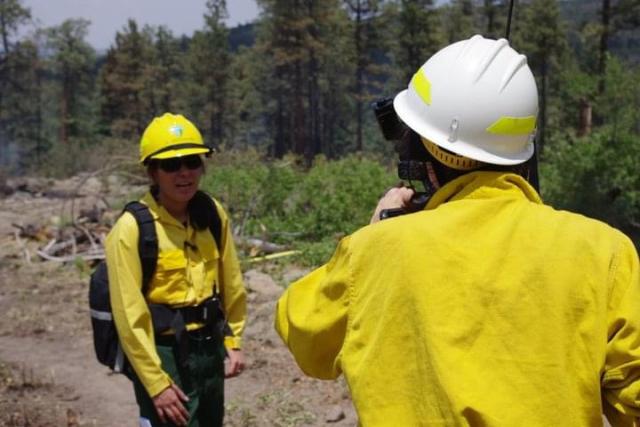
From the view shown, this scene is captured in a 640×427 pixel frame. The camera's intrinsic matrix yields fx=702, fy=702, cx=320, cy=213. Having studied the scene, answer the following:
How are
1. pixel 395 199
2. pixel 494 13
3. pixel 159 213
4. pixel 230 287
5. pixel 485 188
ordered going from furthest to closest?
pixel 494 13 < pixel 230 287 < pixel 159 213 < pixel 395 199 < pixel 485 188

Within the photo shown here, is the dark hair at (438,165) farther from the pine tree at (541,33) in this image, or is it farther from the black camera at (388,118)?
the pine tree at (541,33)

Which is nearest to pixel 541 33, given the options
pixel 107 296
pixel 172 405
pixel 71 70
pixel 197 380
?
pixel 71 70

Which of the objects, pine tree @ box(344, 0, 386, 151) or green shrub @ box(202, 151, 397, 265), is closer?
green shrub @ box(202, 151, 397, 265)

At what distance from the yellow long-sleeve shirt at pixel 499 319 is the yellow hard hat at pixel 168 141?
6.08ft

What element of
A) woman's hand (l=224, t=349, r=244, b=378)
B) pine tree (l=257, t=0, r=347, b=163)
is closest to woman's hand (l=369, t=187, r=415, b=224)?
woman's hand (l=224, t=349, r=244, b=378)

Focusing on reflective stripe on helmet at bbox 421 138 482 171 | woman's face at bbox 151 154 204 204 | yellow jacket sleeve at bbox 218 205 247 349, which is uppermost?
reflective stripe on helmet at bbox 421 138 482 171

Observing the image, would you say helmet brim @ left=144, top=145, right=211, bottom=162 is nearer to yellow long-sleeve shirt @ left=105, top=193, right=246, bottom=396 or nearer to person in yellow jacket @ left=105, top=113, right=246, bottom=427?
person in yellow jacket @ left=105, top=113, right=246, bottom=427

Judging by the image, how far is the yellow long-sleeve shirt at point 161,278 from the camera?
287 cm

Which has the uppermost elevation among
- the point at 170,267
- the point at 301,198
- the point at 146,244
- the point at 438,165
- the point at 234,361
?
the point at 438,165

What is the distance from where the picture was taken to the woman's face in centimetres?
315

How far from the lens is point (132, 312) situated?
9.37 ft

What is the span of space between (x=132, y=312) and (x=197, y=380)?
498 mm

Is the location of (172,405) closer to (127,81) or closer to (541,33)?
(541,33)

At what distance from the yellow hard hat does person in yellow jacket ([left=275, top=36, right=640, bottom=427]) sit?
5.77 ft
